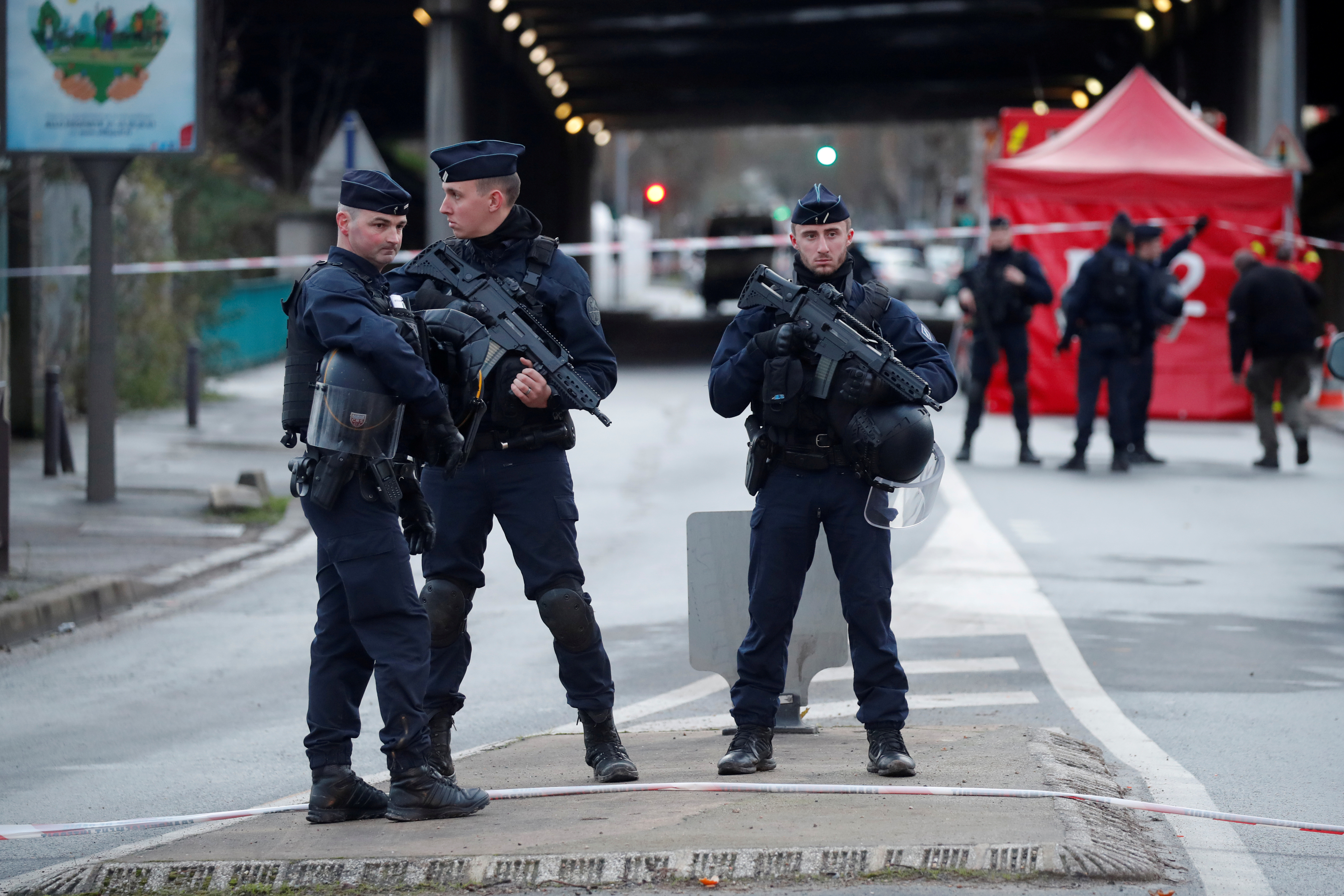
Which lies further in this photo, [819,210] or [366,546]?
[819,210]

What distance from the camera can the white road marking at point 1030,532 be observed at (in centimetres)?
1058

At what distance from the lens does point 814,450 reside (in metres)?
5.20

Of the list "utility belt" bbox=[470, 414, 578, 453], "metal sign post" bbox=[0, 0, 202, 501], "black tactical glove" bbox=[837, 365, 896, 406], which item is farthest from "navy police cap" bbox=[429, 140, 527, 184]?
"metal sign post" bbox=[0, 0, 202, 501]

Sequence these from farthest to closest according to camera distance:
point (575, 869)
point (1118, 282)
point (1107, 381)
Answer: point (1107, 381) → point (1118, 282) → point (575, 869)

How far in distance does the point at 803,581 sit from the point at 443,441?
131 cm

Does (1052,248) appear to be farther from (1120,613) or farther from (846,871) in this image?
(846,871)

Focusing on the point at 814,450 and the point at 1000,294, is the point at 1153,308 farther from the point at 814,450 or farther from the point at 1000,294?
the point at 814,450

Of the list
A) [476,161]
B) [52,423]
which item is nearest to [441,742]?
[476,161]

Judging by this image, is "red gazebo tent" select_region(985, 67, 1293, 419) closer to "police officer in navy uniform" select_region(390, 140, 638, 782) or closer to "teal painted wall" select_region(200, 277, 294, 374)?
"teal painted wall" select_region(200, 277, 294, 374)

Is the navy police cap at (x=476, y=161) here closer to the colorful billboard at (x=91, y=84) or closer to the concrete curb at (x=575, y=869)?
the concrete curb at (x=575, y=869)

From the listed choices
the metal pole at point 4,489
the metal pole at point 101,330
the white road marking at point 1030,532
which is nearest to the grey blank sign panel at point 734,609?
the metal pole at point 4,489

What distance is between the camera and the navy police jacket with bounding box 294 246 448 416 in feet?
15.2

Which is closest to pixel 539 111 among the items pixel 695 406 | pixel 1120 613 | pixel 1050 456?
pixel 695 406

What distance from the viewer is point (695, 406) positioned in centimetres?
1969
